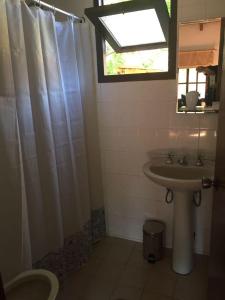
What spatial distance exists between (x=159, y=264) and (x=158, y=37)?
1.86m

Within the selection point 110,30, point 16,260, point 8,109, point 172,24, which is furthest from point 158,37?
point 16,260

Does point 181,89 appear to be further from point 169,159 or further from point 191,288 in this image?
point 191,288

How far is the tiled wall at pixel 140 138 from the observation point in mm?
1967

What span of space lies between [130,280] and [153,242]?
0.35 meters

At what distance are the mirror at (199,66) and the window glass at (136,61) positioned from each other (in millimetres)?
176

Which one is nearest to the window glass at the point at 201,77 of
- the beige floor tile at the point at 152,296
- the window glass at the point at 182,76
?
the window glass at the point at 182,76

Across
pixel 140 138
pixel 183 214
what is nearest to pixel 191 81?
pixel 140 138

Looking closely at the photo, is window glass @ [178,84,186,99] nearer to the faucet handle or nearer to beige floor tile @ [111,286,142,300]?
the faucet handle

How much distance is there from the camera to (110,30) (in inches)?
79.2

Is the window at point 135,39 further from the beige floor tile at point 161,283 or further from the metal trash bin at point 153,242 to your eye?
the beige floor tile at point 161,283

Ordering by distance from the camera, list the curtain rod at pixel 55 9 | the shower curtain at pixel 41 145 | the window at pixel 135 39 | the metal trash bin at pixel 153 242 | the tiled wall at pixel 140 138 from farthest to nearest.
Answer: the metal trash bin at pixel 153 242, the tiled wall at pixel 140 138, the window at pixel 135 39, the curtain rod at pixel 55 9, the shower curtain at pixel 41 145

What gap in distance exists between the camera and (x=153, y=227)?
2162mm

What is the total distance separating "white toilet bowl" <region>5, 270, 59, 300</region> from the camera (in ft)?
4.21

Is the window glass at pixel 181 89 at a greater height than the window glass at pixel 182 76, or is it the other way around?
the window glass at pixel 182 76
